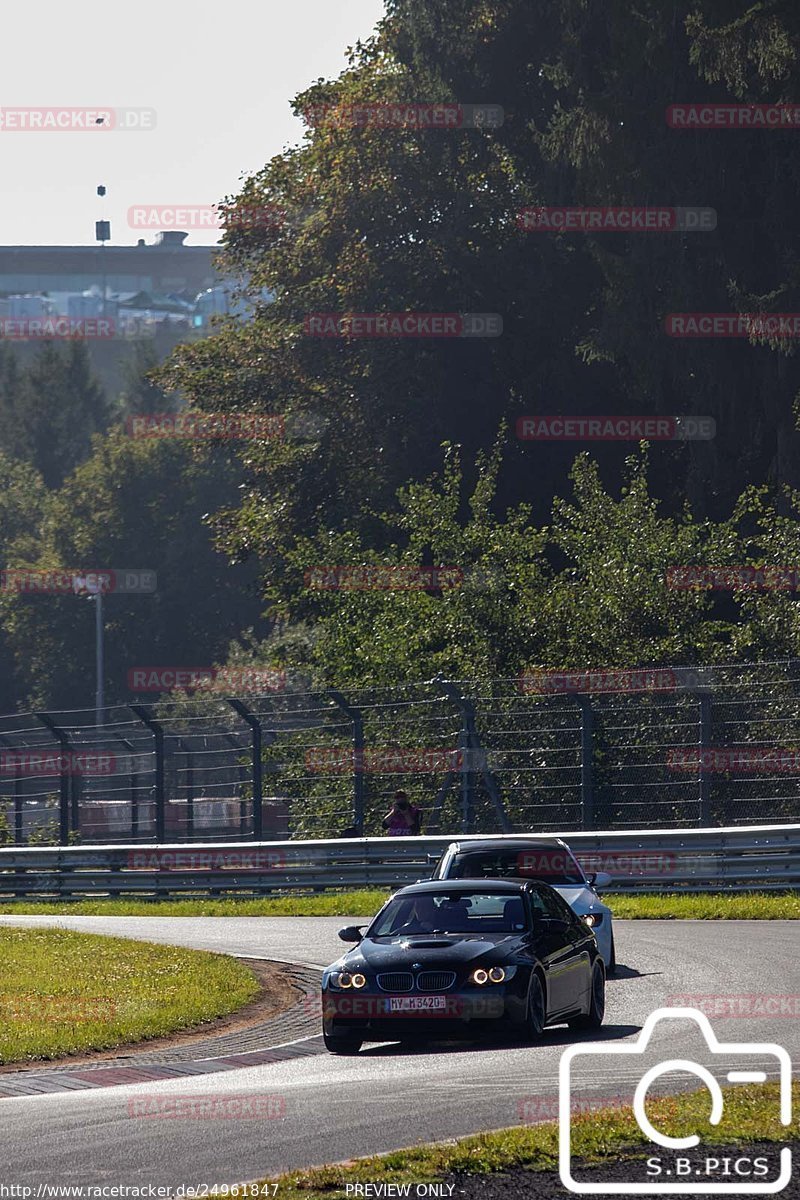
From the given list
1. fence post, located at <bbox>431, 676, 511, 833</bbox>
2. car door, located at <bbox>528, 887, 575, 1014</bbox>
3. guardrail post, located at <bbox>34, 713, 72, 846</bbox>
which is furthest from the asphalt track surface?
guardrail post, located at <bbox>34, 713, 72, 846</bbox>

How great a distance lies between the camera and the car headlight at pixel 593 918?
54.8 feet

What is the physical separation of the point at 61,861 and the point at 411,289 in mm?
19742

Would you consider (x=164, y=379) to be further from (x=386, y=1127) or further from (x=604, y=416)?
(x=386, y=1127)

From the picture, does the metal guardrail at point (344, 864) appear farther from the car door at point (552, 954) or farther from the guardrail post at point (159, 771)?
the car door at point (552, 954)

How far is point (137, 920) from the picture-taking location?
28.0m

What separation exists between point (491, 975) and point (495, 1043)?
651mm

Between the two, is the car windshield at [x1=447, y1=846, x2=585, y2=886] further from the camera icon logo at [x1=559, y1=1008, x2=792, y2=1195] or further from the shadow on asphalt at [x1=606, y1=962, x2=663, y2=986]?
the camera icon logo at [x1=559, y1=1008, x2=792, y2=1195]

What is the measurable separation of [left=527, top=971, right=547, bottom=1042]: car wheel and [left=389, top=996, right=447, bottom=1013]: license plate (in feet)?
1.91

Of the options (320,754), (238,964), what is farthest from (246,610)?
(238,964)

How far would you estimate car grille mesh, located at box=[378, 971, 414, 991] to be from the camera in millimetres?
13242

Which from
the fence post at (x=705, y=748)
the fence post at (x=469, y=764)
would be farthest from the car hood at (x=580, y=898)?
the fence post at (x=469, y=764)

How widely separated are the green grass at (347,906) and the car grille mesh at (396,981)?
11087 millimetres

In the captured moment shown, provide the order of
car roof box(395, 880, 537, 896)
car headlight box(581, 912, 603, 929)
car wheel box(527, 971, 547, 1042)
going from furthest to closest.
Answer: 1. car headlight box(581, 912, 603, 929)
2. car roof box(395, 880, 537, 896)
3. car wheel box(527, 971, 547, 1042)

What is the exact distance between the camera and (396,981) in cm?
1329
